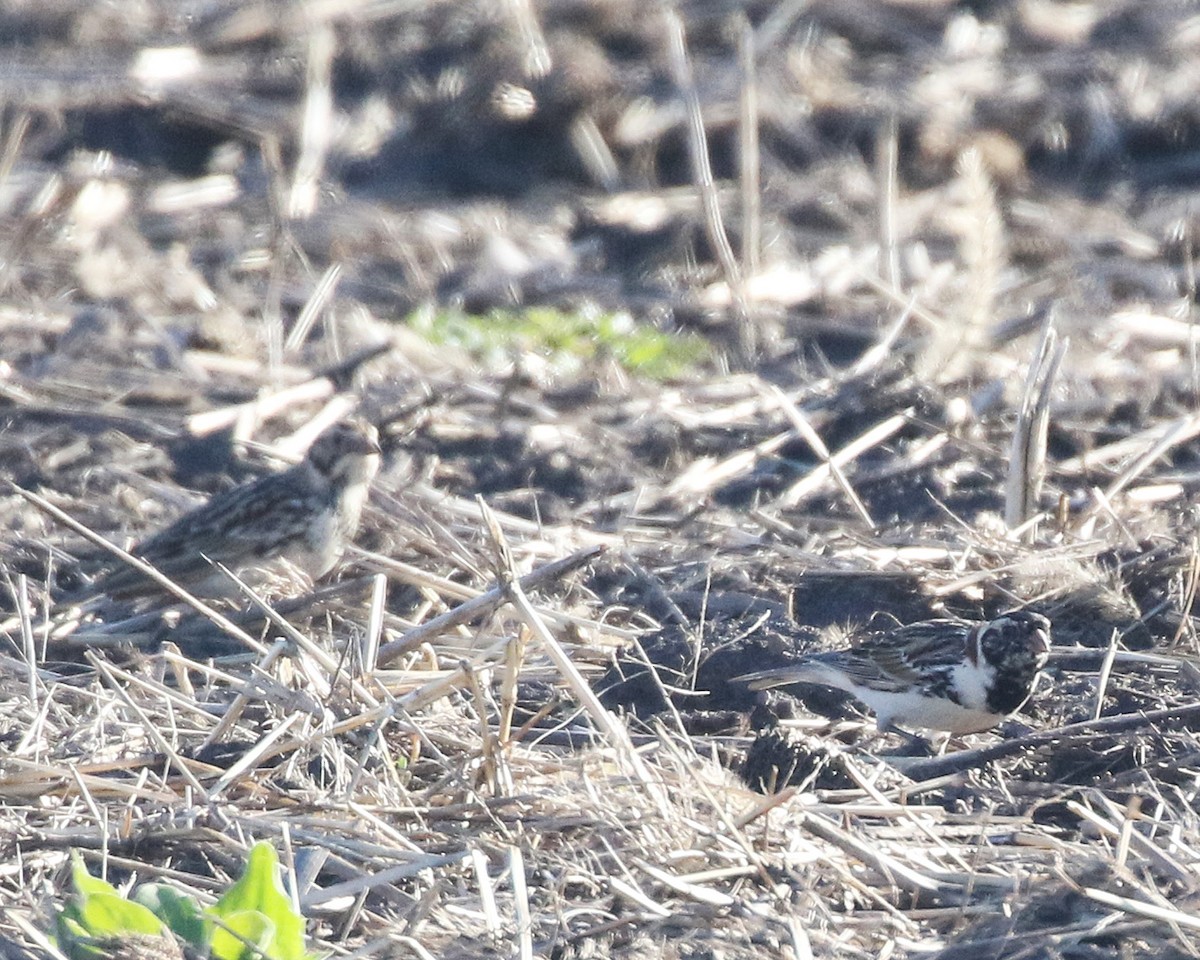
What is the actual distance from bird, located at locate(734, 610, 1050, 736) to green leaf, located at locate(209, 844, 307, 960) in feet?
7.46

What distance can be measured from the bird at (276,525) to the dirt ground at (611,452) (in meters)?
0.16

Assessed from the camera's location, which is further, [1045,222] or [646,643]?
[1045,222]

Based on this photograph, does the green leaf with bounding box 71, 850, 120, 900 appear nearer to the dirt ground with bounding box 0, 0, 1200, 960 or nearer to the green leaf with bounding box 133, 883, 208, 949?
the green leaf with bounding box 133, 883, 208, 949

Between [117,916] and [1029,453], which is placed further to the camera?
[1029,453]

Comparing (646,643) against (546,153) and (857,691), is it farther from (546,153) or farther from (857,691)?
(546,153)

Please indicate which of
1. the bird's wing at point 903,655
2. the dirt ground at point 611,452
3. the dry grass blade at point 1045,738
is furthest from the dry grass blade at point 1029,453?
the dry grass blade at point 1045,738

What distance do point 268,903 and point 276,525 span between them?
3.40m

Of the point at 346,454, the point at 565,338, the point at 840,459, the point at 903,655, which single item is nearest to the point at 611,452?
the point at 840,459

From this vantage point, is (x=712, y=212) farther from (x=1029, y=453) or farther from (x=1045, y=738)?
(x=1045, y=738)

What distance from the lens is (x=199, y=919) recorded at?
405 centimetres

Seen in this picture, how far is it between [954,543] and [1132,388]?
2.49 m

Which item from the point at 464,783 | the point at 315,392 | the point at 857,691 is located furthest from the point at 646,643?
the point at 315,392

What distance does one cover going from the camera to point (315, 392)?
8531 millimetres

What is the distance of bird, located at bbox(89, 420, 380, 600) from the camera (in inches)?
279
